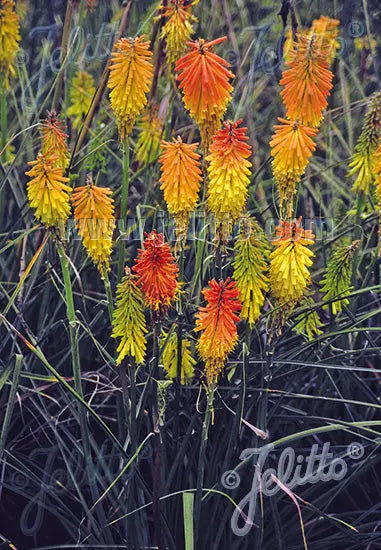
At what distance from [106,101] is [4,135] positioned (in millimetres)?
1032

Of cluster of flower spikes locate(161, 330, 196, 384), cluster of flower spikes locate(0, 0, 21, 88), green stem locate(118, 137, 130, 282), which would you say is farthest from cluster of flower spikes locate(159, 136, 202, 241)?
cluster of flower spikes locate(0, 0, 21, 88)

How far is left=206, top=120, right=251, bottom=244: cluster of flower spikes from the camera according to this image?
168cm

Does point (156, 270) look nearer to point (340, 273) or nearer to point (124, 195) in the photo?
point (124, 195)

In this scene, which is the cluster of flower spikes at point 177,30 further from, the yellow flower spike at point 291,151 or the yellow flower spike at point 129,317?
the yellow flower spike at point 129,317

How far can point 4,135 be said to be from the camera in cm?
259

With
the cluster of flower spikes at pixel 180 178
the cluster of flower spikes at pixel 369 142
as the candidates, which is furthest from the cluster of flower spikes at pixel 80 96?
the cluster of flower spikes at pixel 180 178

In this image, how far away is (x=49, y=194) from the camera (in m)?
1.72

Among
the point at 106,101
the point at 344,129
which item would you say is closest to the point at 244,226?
the point at 106,101

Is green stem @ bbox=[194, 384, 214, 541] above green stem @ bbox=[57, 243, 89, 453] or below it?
below

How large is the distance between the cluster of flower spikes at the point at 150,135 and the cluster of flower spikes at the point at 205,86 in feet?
2.78

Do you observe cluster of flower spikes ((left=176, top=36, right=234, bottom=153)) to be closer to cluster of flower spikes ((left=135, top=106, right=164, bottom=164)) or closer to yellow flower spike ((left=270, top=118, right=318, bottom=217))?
yellow flower spike ((left=270, top=118, right=318, bottom=217))

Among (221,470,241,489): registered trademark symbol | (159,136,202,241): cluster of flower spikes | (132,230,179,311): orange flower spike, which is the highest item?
(159,136,202,241): cluster of flower spikes

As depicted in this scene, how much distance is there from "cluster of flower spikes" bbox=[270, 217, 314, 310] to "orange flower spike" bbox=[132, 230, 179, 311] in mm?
234

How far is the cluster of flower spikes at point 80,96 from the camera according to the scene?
311 cm
